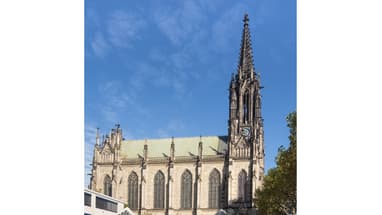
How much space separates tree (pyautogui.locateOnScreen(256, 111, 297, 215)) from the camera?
14.1 metres

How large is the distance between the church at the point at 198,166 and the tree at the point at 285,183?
48.7ft

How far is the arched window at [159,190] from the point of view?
32875 mm

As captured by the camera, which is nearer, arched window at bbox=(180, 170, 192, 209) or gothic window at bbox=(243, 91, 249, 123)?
arched window at bbox=(180, 170, 192, 209)

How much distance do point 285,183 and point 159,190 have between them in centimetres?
1981

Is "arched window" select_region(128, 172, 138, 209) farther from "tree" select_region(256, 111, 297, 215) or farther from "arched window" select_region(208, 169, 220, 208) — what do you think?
"tree" select_region(256, 111, 297, 215)

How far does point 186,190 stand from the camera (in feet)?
107

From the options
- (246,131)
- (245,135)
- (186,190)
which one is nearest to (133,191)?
(186,190)

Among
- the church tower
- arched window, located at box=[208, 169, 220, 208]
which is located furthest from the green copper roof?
arched window, located at box=[208, 169, 220, 208]

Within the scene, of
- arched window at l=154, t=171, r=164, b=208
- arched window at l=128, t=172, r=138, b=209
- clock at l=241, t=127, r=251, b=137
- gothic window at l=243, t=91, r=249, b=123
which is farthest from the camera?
gothic window at l=243, t=91, r=249, b=123

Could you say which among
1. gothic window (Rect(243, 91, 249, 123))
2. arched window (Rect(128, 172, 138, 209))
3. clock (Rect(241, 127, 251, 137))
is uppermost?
gothic window (Rect(243, 91, 249, 123))

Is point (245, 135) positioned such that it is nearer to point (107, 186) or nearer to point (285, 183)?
point (107, 186)
